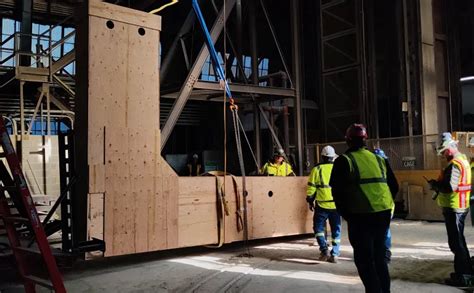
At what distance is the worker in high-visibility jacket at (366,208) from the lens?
4746 mm

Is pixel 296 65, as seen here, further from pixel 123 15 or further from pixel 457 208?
pixel 457 208

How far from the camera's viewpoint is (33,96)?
1738 cm

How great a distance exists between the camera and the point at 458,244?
5.96m

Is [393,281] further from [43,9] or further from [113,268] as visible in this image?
[43,9]

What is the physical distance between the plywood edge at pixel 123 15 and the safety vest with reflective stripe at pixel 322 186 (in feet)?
11.4

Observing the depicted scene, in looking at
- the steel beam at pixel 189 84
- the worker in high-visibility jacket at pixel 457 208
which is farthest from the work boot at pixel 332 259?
the steel beam at pixel 189 84

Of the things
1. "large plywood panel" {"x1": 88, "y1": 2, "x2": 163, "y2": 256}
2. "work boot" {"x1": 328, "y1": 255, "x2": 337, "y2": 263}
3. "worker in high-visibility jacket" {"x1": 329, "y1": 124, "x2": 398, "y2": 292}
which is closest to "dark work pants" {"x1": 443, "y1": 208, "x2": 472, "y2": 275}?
"worker in high-visibility jacket" {"x1": 329, "y1": 124, "x2": 398, "y2": 292}

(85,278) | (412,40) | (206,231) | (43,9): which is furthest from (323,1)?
(85,278)

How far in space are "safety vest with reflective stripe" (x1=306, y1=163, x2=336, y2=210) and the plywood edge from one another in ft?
11.4

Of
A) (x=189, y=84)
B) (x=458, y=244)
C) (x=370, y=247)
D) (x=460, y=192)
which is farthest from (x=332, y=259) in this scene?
(x=189, y=84)

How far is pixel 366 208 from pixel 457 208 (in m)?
1.94

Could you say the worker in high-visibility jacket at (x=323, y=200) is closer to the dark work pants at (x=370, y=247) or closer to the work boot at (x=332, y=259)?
the work boot at (x=332, y=259)

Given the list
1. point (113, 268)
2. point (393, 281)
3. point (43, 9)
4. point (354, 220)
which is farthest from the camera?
point (43, 9)

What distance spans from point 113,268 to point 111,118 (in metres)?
2.51
